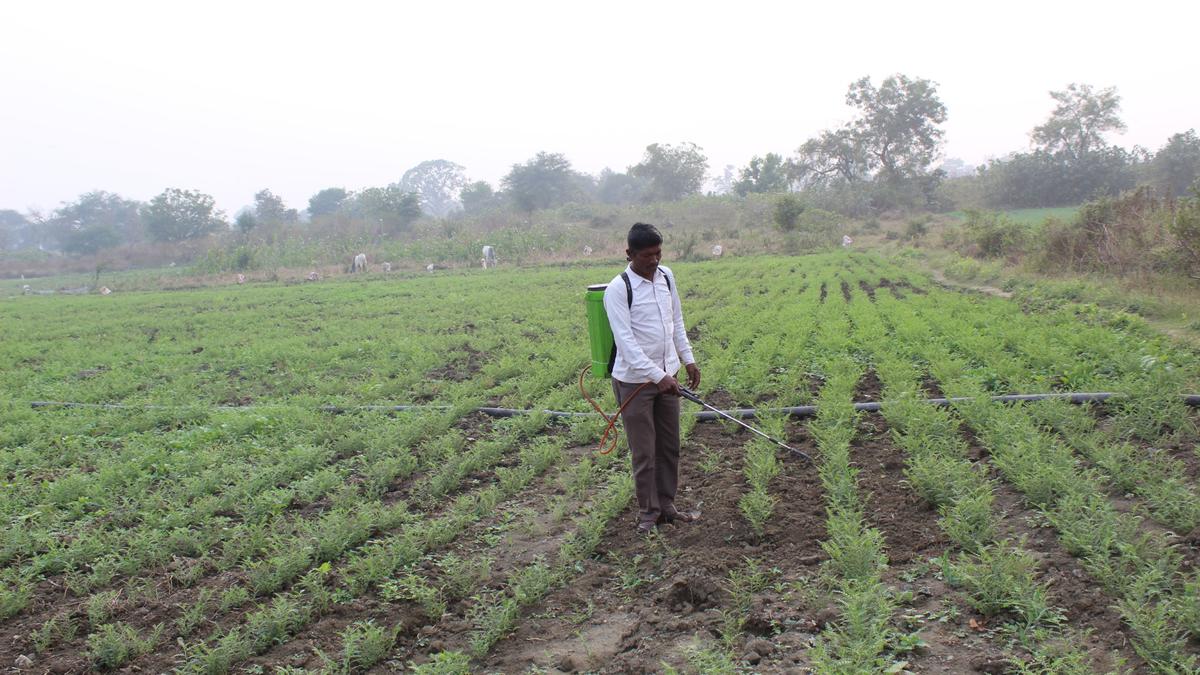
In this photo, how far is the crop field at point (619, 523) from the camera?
3436 mm

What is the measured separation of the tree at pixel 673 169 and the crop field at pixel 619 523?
53.5 metres

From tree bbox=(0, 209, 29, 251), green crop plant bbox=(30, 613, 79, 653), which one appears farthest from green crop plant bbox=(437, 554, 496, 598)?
tree bbox=(0, 209, 29, 251)

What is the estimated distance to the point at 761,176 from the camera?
185 feet

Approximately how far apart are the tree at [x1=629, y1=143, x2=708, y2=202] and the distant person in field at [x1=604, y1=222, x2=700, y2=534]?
58.1 meters

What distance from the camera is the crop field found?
3436 mm

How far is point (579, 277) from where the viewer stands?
2400 cm

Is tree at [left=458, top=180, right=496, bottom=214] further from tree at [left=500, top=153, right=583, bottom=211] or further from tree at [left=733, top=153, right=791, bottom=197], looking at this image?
tree at [left=733, top=153, right=791, bottom=197]

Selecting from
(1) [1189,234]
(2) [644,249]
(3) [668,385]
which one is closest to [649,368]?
(3) [668,385]

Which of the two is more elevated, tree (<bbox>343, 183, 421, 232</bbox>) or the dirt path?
tree (<bbox>343, 183, 421, 232</bbox>)

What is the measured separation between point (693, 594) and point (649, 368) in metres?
1.28

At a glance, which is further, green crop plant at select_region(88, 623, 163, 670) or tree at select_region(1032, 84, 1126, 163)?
tree at select_region(1032, 84, 1126, 163)

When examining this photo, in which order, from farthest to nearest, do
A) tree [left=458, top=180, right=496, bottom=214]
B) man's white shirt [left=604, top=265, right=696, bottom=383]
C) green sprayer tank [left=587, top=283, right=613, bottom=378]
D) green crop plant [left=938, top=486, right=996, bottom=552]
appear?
tree [left=458, top=180, right=496, bottom=214] → green sprayer tank [left=587, top=283, right=613, bottom=378] → man's white shirt [left=604, top=265, right=696, bottom=383] → green crop plant [left=938, top=486, right=996, bottom=552]

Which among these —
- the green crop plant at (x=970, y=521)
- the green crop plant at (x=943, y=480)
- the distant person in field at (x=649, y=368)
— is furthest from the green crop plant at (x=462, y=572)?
the green crop plant at (x=943, y=480)

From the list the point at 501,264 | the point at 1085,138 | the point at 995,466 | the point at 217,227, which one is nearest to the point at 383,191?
the point at 217,227
